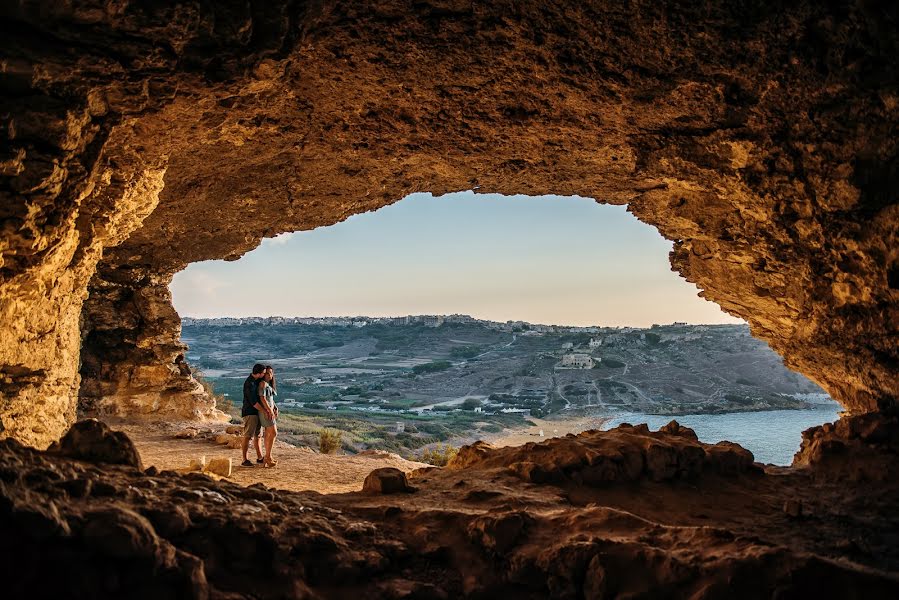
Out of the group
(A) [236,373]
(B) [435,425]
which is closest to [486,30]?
(B) [435,425]

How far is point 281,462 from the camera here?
397 inches

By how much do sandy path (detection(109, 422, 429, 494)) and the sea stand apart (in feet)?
17.6

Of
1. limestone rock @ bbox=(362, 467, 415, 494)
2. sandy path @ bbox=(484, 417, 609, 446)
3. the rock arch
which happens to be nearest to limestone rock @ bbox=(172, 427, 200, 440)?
the rock arch

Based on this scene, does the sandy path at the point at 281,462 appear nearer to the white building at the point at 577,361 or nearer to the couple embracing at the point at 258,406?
the couple embracing at the point at 258,406

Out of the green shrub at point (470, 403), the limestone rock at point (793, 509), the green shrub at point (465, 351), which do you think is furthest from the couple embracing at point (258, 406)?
the green shrub at point (465, 351)

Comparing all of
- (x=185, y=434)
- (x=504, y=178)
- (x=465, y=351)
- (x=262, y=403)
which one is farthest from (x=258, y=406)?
(x=465, y=351)

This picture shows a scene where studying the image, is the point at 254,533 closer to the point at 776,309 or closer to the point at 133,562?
the point at 133,562

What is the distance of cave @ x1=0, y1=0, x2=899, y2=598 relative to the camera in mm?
2984

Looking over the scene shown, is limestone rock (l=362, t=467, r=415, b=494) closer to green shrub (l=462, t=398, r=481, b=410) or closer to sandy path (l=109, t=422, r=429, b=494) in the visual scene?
sandy path (l=109, t=422, r=429, b=494)

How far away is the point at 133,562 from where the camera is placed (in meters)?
2.34

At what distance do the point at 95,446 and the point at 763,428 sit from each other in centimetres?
1700

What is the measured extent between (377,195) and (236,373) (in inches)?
1504

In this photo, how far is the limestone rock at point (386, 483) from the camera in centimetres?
475

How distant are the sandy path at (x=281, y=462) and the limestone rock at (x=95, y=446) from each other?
3.95 metres
